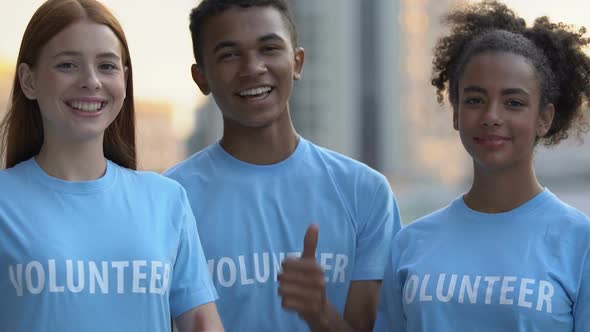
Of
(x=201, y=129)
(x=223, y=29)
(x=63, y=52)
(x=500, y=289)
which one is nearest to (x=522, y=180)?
(x=500, y=289)

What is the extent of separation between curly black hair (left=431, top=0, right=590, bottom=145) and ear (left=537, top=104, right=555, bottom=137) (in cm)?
2

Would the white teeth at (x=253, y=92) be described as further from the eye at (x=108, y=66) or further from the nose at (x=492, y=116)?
the nose at (x=492, y=116)

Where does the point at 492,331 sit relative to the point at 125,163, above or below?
below

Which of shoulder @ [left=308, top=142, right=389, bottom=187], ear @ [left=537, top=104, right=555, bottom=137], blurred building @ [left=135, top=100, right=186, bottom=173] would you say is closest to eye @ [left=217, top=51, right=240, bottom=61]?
shoulder @ [left=308, top=142, right=389, bottom=187]

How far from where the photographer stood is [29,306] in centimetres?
150

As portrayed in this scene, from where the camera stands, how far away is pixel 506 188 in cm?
176

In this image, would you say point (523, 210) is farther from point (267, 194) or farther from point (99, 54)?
point (99, 54)

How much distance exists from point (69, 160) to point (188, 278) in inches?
11.2

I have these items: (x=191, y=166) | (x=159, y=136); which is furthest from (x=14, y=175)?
(x=159, y=136)

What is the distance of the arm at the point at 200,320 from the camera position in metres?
1.63

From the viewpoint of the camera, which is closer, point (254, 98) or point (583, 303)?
point (583, 303)

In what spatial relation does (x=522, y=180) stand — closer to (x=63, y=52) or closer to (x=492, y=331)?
(x=492, y=331)

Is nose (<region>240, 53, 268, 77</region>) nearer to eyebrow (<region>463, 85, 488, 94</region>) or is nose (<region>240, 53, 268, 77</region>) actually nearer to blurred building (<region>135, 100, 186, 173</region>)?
eyebrow (<region>463, 85, 488, 94</region>)

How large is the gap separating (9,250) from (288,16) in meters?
0.85
